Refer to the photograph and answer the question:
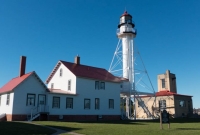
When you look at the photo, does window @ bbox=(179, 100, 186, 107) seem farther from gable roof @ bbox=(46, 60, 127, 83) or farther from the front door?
the front door

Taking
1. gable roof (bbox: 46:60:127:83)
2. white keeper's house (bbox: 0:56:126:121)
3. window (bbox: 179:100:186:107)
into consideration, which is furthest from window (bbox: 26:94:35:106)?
window (bbox: 179:100:186:107)

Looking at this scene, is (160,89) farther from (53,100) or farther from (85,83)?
(53,100)

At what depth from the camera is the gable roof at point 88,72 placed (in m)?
32.6

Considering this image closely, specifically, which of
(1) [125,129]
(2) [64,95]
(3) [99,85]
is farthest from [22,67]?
(1) [125,129]

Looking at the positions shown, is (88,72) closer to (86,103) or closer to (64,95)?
(86,103)

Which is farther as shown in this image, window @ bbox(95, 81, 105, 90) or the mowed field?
window @ bbox(95, 81, 105, 90)

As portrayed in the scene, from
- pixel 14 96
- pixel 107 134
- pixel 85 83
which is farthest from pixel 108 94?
pixel 107 134

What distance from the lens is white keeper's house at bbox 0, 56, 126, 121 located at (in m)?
26.5

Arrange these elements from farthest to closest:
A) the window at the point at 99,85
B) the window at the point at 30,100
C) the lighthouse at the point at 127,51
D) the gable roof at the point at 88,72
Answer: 1. the lighthouse at the point at 127,51
2. the window at the point at 99,85
3. the gable roof at the point at 88,72
4. the window at the point at 30,100

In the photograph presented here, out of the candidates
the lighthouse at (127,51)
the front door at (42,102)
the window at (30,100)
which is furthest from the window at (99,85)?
the window at (30,100)

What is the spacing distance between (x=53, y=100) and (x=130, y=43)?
1802 centimetres

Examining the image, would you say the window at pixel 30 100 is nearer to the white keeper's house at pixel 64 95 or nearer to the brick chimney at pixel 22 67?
the white keeper's house at pixel 64 95

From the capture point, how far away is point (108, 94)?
34531 millimetres

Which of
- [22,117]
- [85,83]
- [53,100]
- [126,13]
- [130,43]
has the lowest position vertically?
A: [22,117]
